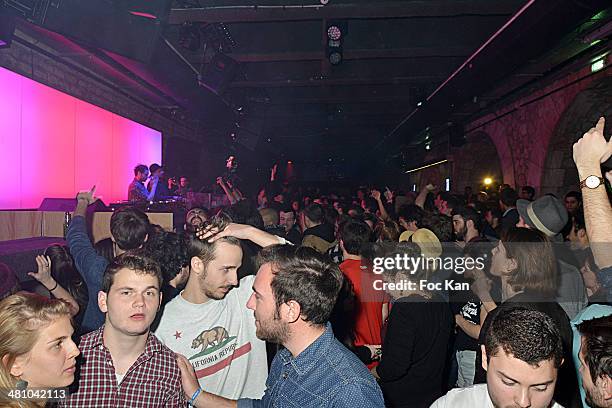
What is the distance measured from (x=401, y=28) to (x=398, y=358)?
197 inches

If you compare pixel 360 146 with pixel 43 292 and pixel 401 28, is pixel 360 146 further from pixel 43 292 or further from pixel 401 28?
pixel 43 292

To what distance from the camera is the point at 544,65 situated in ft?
25.2

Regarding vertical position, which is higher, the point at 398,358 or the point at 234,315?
the point at 234,315

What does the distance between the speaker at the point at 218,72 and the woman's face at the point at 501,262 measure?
434cm

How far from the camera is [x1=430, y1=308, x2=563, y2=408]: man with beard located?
1570 mm

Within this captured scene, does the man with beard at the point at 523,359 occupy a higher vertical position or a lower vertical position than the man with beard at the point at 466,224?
lower

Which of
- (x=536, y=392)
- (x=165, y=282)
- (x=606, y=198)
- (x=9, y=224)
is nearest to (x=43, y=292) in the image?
(x=165, y=282)

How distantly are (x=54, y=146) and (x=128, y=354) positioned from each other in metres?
4.80

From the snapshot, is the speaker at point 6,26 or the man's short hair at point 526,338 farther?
the speaker at point 6,26

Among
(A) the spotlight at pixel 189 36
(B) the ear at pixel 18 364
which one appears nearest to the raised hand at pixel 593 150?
(B) the ear at pixel 18 364

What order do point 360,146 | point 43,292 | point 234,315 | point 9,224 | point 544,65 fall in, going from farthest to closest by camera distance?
1. point 360,146
2. point 544,65
3. point 9,224
4. point 43,292
5. point 234,315

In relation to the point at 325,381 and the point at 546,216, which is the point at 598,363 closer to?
the point at 325,381

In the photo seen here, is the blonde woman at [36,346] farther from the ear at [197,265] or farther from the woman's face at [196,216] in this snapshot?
the woman's face at [196,216]

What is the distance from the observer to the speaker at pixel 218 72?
6125 mm
